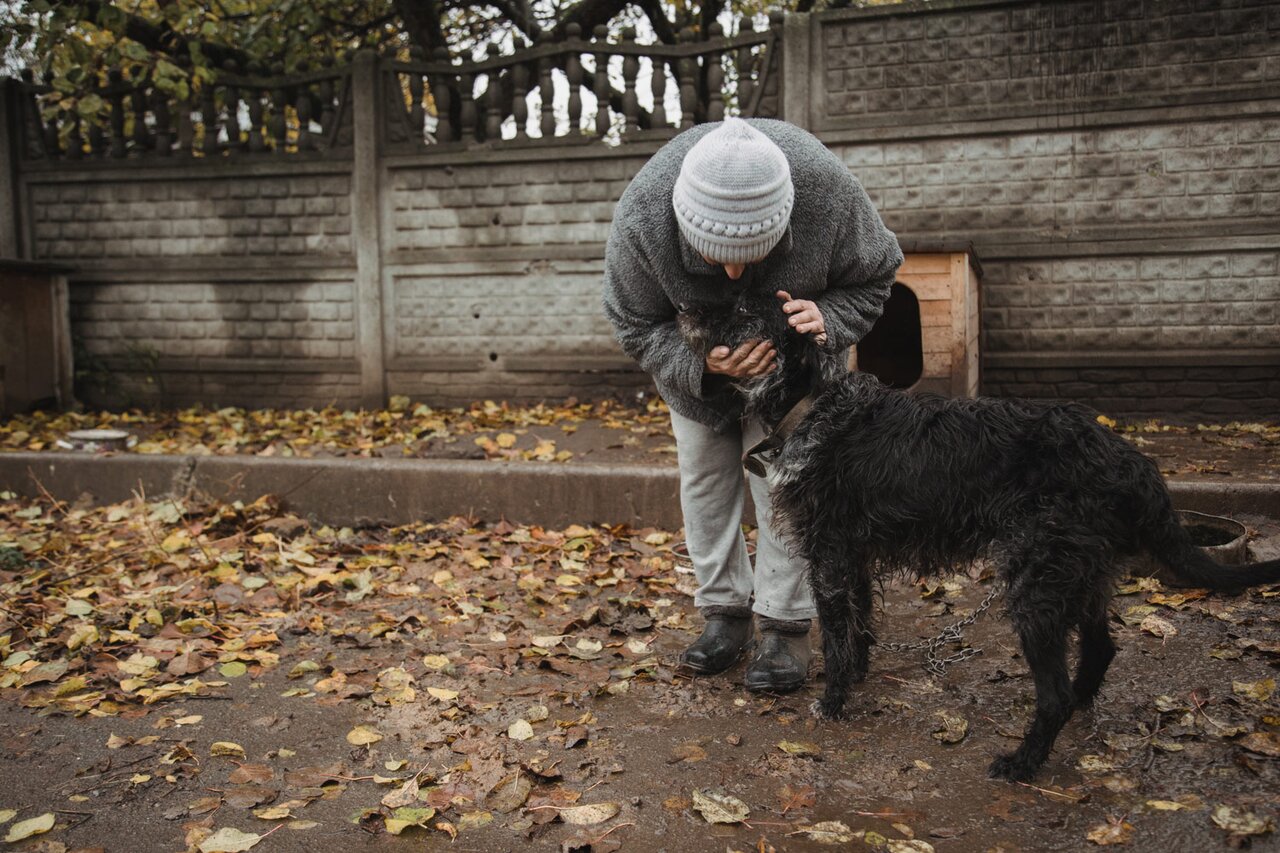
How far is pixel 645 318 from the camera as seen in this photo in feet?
11.2

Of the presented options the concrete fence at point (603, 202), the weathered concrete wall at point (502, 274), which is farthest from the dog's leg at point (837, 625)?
the weathered concrete wall at point (502, 274)

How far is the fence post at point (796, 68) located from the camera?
7297mm

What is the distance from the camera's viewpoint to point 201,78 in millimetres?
8414

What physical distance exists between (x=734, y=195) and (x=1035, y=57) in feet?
17.7

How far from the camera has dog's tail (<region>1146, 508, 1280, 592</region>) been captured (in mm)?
2551

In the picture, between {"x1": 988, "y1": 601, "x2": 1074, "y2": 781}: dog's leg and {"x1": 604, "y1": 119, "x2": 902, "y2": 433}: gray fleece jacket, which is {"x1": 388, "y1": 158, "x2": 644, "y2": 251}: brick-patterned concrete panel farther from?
{"x1": 988, "y1": 601, "x2": 1074, "y2": 781}: dog's leg

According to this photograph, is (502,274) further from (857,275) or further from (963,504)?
(963,504)

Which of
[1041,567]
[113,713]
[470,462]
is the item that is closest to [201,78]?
[470,462]

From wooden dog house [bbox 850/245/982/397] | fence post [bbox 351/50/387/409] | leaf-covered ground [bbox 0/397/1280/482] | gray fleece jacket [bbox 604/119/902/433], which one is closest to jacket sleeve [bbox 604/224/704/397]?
gray fleece jacket [bbox 604/119/902/433]

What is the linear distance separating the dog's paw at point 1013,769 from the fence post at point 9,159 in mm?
9812

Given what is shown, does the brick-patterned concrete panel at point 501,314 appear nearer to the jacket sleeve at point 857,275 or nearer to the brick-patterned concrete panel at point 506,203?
the brick-patterned concrete panel at point 506,203

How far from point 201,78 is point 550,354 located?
157 inches

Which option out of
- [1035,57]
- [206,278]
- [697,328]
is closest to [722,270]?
[697,328]

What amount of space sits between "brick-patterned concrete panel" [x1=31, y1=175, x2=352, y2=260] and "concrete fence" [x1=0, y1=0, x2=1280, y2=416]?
26 millimetres
